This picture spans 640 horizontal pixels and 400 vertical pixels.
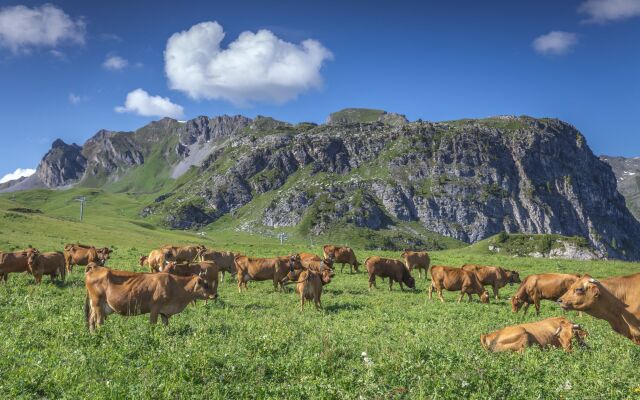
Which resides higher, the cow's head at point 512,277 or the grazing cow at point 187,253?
the grazing cow at point 187,253

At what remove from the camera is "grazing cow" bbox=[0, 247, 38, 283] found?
2306 cm

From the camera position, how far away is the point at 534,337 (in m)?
13.6

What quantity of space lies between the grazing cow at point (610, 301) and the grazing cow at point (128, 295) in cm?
1193

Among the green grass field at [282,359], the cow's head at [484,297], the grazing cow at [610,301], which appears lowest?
the cow's head at [484,297]

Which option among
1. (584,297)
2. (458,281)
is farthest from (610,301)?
(458,281)

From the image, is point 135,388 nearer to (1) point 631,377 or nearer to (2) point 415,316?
(1) point 631,377

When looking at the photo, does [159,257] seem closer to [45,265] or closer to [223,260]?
[223,260]

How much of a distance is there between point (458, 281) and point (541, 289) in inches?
173

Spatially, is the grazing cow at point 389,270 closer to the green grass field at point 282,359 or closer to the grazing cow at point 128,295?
the green grass field at point 282,359

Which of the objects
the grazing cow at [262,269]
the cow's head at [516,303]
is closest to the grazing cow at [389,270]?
the grazing cow at [262,269]

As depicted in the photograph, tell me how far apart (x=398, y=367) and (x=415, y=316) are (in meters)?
9.13

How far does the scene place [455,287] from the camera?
25469 millimetres

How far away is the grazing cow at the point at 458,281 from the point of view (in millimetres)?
25250

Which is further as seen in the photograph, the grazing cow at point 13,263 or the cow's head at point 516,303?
the grazing cow at point 13,263
